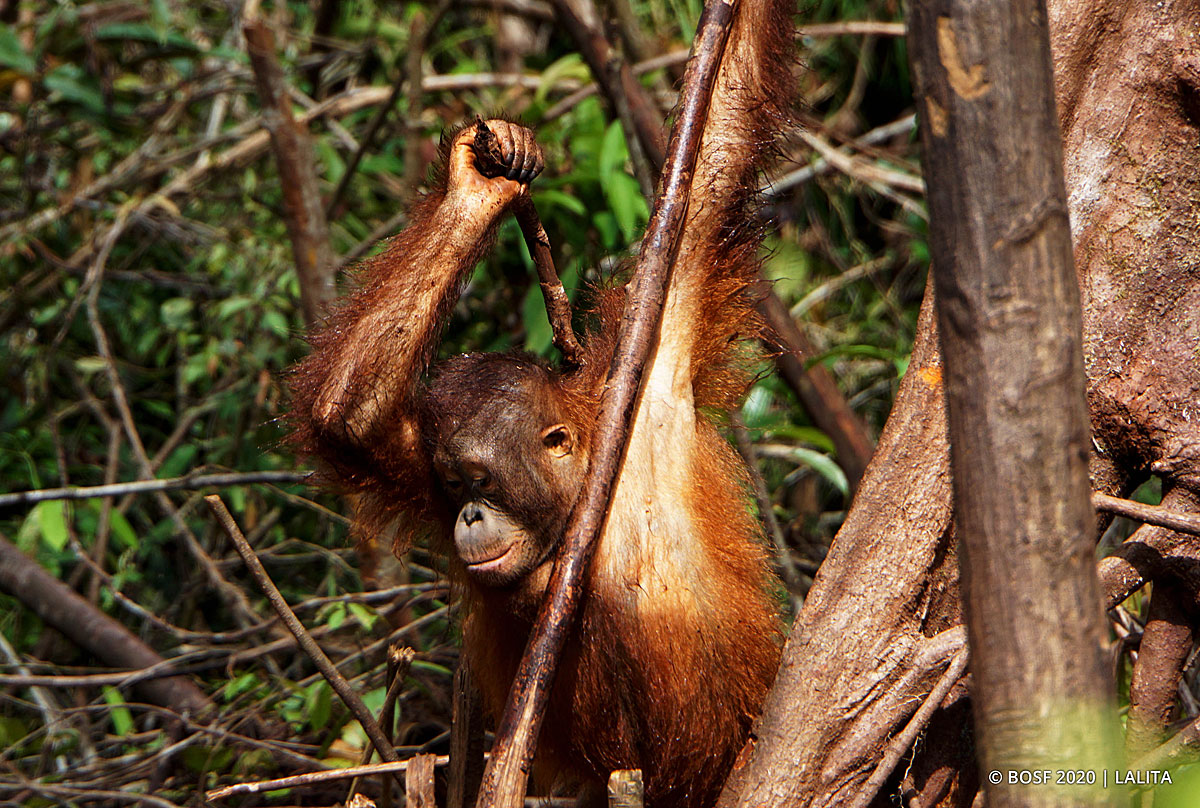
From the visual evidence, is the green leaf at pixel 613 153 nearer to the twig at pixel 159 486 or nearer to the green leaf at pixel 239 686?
the twig at pixel 159 486

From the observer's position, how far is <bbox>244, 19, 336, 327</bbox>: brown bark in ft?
12.2

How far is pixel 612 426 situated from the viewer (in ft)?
6.66

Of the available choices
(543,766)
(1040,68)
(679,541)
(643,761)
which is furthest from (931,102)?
(543,766)

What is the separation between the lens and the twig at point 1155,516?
188cm

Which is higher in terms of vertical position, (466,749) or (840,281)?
(840,281)

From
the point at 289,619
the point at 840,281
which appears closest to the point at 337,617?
the point at 289,619

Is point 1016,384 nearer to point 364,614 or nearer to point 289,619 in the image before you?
point 289,619

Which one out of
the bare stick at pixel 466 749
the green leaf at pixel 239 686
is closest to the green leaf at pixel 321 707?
the green leaf at pixel 239 686

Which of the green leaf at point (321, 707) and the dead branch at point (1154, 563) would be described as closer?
the dead branch at point (1154, 563)

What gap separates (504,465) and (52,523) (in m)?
2.06

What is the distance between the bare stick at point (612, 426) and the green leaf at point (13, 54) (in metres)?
3.53

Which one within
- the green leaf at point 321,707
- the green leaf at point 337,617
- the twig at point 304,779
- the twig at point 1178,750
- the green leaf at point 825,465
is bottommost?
the green leaf at point 321,707

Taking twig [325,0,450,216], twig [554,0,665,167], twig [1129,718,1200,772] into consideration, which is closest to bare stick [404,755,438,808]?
twig [1129,718,1200,772]

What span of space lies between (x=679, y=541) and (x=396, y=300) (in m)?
0.84
